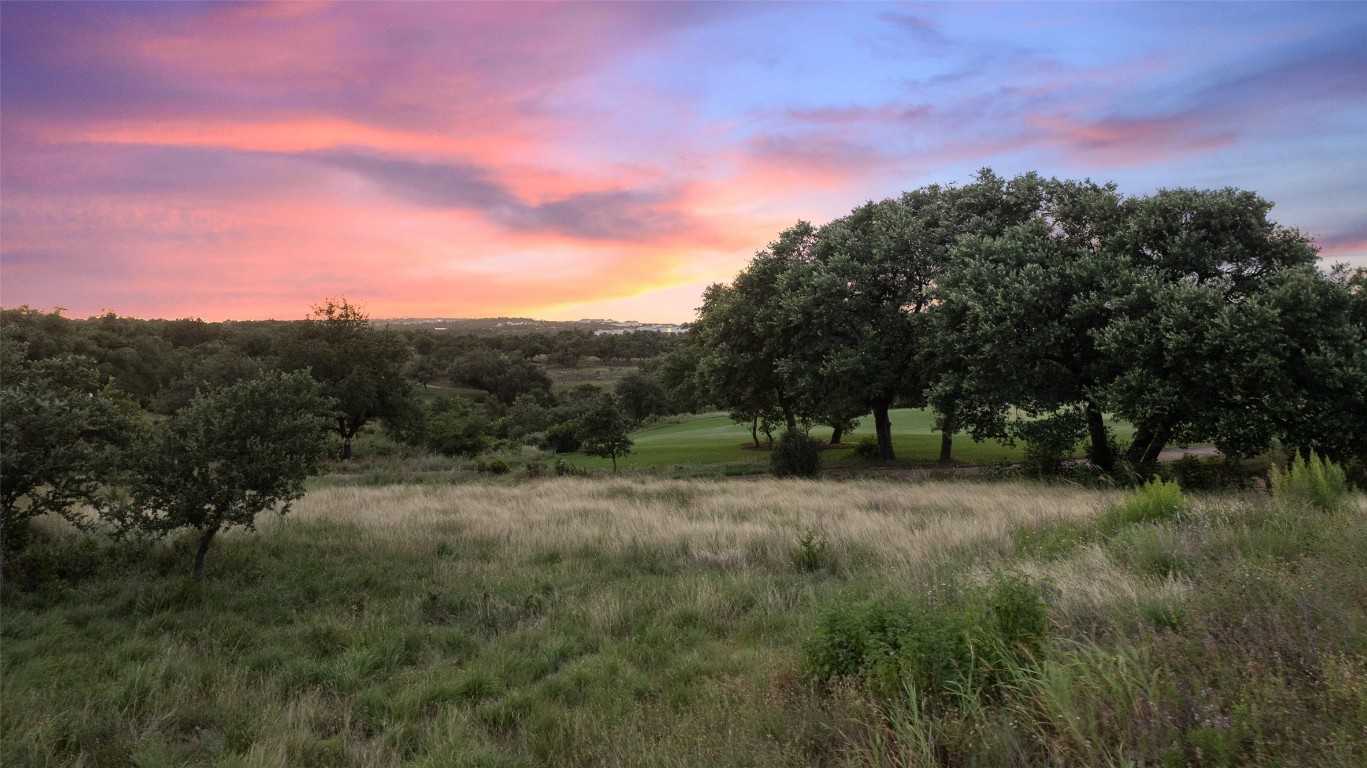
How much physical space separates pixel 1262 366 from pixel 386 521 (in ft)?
66.6

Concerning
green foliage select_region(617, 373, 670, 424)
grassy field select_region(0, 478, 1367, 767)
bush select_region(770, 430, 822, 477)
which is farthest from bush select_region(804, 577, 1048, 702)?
green foliage select_region(617, 373, 670, 424)

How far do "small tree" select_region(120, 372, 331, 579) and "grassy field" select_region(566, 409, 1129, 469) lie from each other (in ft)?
69.6

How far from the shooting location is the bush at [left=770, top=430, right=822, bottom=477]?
1106 inches

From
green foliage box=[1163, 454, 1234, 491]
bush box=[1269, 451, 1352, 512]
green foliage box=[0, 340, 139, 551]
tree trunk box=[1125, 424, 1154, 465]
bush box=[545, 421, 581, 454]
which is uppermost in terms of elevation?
green foliage box=[0, 340, 139, 551]

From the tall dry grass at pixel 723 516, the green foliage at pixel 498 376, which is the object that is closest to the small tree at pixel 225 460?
the tall dry grass at pixel 723 516

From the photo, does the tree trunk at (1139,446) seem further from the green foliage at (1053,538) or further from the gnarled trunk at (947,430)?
the green foliage at (1053,538)

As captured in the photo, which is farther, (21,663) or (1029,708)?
(21,663)

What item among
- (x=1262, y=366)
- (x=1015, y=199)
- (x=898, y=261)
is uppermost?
(x=1015, y=199)

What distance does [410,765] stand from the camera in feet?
14.6

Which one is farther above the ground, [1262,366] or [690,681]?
[1262,366]

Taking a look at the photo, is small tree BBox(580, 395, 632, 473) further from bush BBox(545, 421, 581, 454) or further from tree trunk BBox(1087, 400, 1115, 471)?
tree trunk BBox(1087, 400, 1115, 471)

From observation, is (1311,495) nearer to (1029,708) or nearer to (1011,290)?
(1029,708)

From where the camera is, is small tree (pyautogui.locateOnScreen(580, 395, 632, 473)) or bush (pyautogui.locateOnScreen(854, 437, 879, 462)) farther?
bush (pyautogui.locateOnScreen(854, 437, 879, 462))

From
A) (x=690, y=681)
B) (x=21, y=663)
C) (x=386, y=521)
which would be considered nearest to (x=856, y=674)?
(x=690, y=681)
